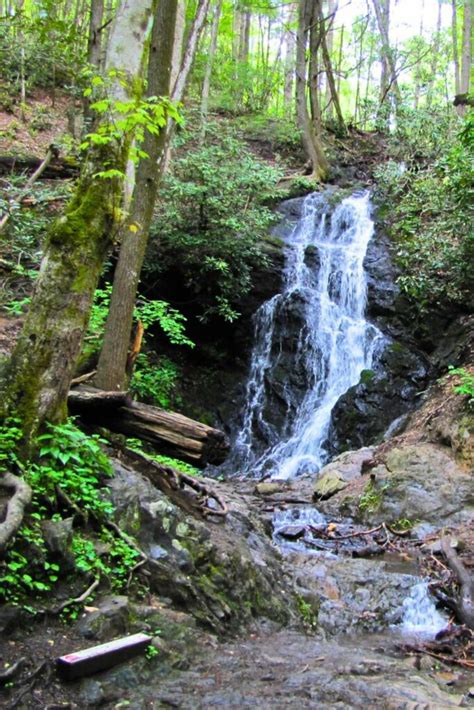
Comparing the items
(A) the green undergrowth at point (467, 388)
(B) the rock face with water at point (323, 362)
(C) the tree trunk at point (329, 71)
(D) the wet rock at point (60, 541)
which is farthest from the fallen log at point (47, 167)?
(C) the tree trunk at point (329, 71)

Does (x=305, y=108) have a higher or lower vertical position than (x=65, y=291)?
higher

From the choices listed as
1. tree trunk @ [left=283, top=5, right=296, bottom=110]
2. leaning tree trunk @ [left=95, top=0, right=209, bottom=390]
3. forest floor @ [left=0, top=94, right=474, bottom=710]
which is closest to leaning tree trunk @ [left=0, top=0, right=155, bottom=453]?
forest floor @ [left=0, top=94, right=474, bottom=710]

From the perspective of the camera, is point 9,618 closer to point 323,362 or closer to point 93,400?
point 93,400

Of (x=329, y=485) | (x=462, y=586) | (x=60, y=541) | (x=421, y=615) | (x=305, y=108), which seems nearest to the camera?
(x=60, y=541)

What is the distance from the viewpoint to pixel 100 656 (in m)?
2.88

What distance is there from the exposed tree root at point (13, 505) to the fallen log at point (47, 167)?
1005 centimetres

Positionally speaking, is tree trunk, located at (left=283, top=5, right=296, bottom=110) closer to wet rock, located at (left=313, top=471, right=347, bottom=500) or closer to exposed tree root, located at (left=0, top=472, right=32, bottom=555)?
wet rock, located at (left=313, top=471, right=347, bottom=500)

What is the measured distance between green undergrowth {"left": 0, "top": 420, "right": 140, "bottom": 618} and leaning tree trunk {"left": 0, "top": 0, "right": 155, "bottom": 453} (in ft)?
0.60

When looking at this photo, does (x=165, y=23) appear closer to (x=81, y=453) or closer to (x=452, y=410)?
(x=81, y=453)

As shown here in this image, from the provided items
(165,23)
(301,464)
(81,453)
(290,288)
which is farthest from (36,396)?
(290,288)

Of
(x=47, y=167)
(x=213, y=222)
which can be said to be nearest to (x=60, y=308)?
(x=213, y=222)

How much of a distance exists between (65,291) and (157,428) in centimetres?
214

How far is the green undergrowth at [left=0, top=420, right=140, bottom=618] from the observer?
316 centimetres

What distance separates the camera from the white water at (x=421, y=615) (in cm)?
552
